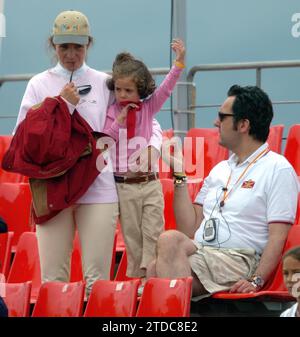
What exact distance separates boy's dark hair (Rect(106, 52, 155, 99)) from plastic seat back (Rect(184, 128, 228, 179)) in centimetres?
142

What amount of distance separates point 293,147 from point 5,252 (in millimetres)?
1810

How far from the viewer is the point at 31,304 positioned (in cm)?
698

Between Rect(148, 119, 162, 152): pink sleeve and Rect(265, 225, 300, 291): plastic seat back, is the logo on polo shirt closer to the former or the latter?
Rect(265, 225, 300, 291): plastic seat back

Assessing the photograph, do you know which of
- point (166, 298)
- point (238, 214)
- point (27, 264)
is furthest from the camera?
point (27, 264)

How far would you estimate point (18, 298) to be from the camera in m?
6.50

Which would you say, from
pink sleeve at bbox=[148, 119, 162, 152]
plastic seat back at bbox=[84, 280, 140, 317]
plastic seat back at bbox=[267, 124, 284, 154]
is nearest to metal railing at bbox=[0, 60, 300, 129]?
plastic seat back at bbox=[267, 124, 284, 154]

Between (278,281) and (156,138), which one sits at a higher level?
(156,138)

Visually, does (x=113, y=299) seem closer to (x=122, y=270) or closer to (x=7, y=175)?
(x=122, y=270)

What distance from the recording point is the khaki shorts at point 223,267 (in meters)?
6.22

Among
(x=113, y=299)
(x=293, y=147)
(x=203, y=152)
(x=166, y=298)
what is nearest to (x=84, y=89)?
(x=113, y=299)

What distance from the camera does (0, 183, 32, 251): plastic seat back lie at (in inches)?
324

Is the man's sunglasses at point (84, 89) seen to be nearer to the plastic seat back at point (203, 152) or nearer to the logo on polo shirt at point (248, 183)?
the logo on polo shirt at point (248, 183)

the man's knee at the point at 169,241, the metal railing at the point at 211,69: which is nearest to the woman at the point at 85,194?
the man's knee at the point at 169,241
